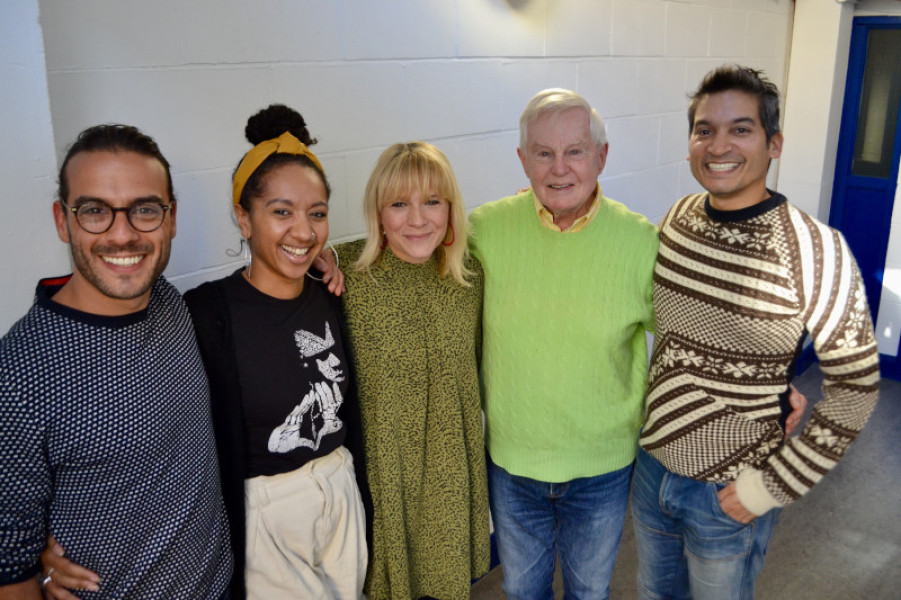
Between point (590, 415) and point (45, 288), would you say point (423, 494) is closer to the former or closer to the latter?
point (590, 415)

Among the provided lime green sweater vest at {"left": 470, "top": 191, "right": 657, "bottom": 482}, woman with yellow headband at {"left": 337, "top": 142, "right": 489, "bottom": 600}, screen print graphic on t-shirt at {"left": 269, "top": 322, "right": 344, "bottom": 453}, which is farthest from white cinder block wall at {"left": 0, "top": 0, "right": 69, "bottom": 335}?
lime green sweater vest at {"left": 470, "top": 191, "right": 657, "bottom": 482}

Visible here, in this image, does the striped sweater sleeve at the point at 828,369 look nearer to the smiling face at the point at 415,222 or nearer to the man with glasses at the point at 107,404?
the smiling face at the point at 415,222

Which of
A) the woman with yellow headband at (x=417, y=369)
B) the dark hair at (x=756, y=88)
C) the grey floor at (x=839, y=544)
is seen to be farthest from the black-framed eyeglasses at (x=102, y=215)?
the grey floor at (x=839, y=544)

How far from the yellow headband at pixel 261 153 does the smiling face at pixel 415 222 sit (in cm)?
21

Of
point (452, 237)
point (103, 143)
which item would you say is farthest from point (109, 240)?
point (452, 237)

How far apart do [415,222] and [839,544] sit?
2410 millimetres

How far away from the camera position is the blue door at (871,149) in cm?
439

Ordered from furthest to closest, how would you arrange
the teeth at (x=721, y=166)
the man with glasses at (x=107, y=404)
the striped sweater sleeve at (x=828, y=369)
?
the teeth at (x=721, y=166)
the striped sweater sleeve at (x=828, y=369)
the man with glasses at (x=107, y=404)

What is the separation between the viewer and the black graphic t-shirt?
154 centimetres

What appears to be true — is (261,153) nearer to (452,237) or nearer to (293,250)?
(293,250)

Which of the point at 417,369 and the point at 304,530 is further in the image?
the point at 417,369

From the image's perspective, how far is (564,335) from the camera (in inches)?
72.4

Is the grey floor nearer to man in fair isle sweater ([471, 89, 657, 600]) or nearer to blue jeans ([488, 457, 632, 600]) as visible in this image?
blue jeans ([488, 457, 632, 600])

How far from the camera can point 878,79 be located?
443 centimetres
